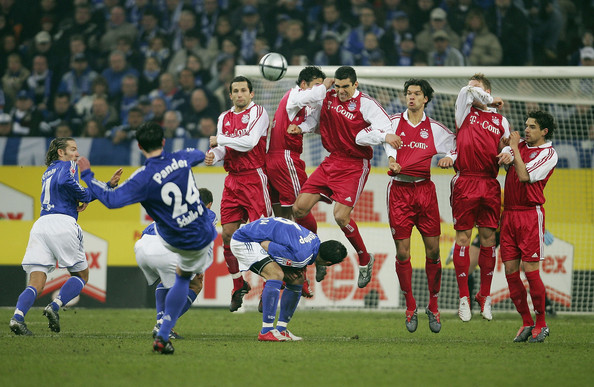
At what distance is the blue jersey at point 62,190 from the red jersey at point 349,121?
3.00 m

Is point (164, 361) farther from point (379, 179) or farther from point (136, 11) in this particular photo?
point (136, 11)

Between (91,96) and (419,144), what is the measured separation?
892 cm

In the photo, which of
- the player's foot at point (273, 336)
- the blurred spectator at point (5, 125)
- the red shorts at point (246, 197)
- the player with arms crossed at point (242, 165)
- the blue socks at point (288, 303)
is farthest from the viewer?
the blurred spectator at point (5, 125)

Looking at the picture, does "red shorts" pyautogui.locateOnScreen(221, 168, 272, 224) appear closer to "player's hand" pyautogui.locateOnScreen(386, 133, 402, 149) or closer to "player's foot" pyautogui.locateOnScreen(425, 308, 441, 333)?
"player's hand" pyautogui.locateOnScreen(386, 133, 402, 149)

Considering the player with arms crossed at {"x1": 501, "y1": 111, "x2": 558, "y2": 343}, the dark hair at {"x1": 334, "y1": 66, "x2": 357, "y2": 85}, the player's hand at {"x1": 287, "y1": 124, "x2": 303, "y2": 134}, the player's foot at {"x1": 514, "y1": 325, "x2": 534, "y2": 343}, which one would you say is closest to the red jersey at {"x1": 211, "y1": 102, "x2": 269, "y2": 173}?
the player's hand at {"x1": 287, "y1": 124, "x2": 303, "y2": 134}

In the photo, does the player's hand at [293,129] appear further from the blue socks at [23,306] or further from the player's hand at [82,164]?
the blue socks at [23,306]

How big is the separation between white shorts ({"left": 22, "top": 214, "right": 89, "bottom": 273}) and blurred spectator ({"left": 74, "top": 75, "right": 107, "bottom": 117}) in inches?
282

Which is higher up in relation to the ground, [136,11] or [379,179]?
[136,11]

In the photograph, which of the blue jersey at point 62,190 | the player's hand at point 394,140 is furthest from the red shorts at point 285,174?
the blue jersey at point 62,190

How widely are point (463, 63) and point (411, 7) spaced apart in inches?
81.1

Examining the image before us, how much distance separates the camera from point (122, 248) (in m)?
13.2

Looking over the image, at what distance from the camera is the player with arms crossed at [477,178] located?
961 cm

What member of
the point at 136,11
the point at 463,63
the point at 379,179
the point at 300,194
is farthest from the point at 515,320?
the point at 136,11

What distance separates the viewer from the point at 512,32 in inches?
657
